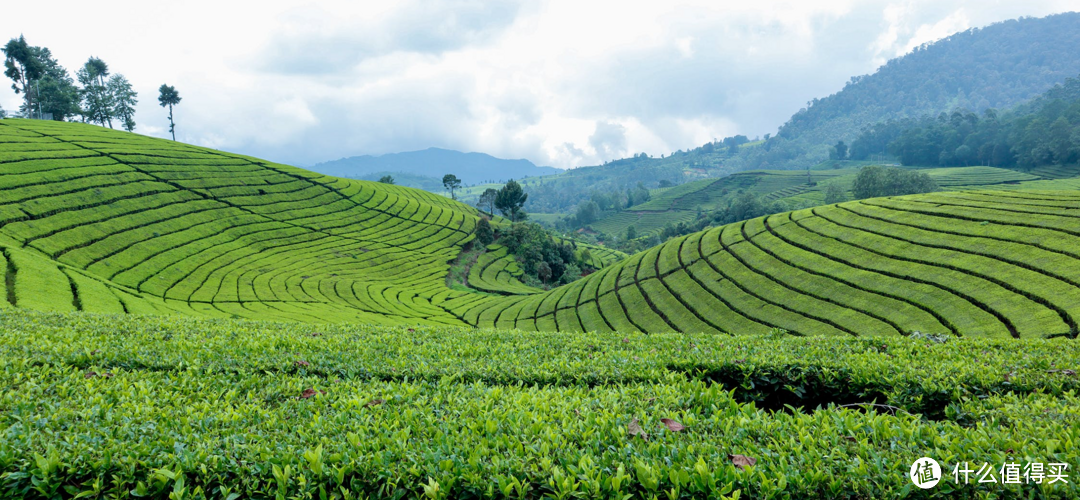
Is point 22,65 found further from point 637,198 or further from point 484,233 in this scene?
point 637,198

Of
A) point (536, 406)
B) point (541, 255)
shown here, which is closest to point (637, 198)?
point (541, 255)

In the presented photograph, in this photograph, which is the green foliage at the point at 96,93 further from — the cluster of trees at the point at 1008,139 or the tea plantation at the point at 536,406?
the cluster of trees at the point at 1008,139

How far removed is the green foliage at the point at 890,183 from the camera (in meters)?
77.1

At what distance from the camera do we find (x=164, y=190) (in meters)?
51.8

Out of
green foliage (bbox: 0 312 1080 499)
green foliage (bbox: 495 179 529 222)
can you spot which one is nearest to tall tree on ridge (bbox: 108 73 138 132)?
green foliage (bbox: 495 179 529 222)

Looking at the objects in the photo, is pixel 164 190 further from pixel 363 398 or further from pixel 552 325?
pixel 363 398

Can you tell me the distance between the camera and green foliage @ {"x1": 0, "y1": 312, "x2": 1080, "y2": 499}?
3645 millimetres

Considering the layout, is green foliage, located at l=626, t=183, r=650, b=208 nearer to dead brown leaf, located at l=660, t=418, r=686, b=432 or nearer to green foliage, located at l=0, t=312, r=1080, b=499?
green foliage, located at l=0, t=312, r=1080, b=499

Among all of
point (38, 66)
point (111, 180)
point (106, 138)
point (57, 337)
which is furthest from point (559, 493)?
point (38, 66)

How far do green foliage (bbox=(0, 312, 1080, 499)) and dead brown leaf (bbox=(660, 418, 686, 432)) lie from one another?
0.13 ft

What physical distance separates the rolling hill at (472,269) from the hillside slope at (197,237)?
0.83 feet

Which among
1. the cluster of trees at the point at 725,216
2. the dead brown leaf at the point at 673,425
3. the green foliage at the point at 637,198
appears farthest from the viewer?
the green foliage at the point at 637,198

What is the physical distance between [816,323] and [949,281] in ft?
18.5

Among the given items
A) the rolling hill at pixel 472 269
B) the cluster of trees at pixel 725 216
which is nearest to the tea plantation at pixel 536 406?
the rolling hill at pixel 472 269
